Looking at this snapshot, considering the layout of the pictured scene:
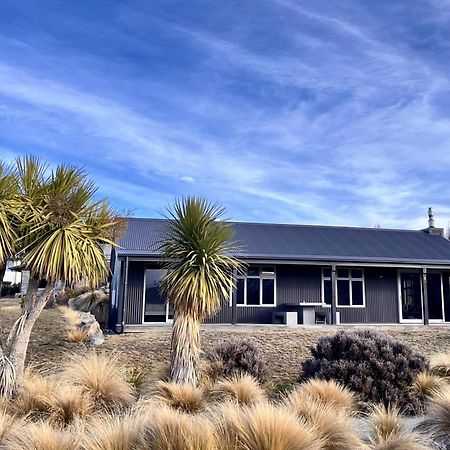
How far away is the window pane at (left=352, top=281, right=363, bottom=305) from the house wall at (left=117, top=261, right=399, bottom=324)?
0.25 metres

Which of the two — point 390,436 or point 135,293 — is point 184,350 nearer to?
point 390,436

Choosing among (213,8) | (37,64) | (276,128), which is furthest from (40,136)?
(276,128)

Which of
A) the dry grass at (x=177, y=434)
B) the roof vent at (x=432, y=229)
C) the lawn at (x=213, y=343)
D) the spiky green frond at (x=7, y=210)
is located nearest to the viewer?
the dry grass at (x=177, y=434)

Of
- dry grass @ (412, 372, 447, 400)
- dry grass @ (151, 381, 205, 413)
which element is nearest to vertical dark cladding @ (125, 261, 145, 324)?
dry grass @ (151, 381, 205, 413)

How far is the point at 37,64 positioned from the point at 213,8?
16.3ft

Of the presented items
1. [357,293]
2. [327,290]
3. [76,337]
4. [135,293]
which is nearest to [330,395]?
[76,337]

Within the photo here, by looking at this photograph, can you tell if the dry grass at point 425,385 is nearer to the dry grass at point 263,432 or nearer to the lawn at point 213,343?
the lawn at point 213,343

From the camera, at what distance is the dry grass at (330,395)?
681cm

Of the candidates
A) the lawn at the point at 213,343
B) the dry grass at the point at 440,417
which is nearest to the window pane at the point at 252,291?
the lawn at the point at 213,343

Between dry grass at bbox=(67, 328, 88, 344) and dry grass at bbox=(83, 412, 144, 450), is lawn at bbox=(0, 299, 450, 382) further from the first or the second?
dry grass at bbox=(83, 412, 144, 450)

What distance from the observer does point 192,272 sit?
865 centimetres

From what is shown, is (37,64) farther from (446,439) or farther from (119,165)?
(446,439)

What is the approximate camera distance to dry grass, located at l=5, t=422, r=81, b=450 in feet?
13.5

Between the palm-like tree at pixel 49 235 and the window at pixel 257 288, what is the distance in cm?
1208
